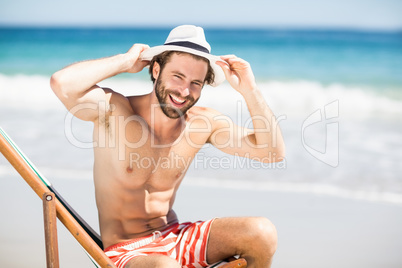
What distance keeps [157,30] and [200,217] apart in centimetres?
1854

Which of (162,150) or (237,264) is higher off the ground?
(162,150)

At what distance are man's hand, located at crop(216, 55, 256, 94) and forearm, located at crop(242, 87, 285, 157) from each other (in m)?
0.03

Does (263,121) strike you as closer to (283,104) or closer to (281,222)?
(281,222)

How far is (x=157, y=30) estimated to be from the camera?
22156 mm

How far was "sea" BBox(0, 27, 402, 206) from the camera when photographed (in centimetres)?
556

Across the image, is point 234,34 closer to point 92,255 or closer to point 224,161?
point 224,161

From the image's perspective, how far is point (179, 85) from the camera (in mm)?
2631

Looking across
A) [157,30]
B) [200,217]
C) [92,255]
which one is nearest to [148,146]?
[92,255]

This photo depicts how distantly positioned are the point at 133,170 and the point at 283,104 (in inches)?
326

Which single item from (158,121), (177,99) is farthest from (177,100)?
(158,121)

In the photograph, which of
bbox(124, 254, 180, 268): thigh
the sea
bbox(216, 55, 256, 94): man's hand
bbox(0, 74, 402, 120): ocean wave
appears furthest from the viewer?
bbox(0, 74, 402, 120): ocean wave

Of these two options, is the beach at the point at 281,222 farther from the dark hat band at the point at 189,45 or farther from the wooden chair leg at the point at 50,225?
the dark hat band at the point at 189,45

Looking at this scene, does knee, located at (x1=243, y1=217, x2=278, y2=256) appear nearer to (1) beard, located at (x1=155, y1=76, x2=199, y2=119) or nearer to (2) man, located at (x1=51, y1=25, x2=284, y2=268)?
(2) man, located at (x1=51, y1=25, x2=284, y2=268)

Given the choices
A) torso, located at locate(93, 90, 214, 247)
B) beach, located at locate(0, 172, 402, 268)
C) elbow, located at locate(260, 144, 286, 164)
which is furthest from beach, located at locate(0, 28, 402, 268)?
elbow, located at locate(260, 144, 286, 164)
